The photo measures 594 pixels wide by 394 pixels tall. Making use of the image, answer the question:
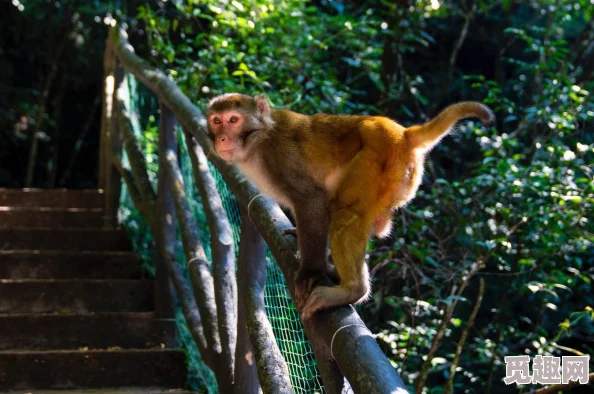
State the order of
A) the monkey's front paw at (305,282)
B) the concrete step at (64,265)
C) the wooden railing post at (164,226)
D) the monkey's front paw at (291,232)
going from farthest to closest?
the concrete step at (64,265)
the wooden railing post at (164,226)
the monkey's front paw at (291,232)
the monkey's front paw at (305,282)

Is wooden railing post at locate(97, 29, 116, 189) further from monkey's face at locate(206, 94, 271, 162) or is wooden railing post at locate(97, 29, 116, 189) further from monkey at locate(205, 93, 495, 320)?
monkey at locate(205, 93, 495, 320)

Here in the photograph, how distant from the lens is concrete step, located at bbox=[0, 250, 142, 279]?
516 centimetres

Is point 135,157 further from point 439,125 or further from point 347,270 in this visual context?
point 347,270

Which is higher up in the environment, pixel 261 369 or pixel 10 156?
pixel 10 156

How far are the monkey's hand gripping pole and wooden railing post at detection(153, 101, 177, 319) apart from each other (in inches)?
37.2

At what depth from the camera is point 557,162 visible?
17.3 feet

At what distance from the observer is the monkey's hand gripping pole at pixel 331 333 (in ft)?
5.93

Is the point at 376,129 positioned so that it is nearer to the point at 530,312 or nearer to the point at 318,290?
the point at 318,290

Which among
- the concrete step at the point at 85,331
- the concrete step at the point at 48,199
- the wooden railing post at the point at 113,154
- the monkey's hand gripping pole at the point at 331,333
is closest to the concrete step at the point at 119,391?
the concrete step at the point at 85,331

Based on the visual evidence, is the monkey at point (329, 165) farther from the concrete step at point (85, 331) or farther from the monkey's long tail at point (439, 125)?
the concrete step at point (85, 331)

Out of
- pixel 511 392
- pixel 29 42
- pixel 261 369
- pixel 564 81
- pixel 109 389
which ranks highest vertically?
pixel 29 42

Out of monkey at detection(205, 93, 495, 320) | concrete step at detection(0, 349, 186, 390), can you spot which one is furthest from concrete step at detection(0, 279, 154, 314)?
monkey at detection(205, 93, 495, 320)

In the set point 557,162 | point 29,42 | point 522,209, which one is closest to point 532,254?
point 522,209

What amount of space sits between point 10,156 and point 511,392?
8736 millimetres
